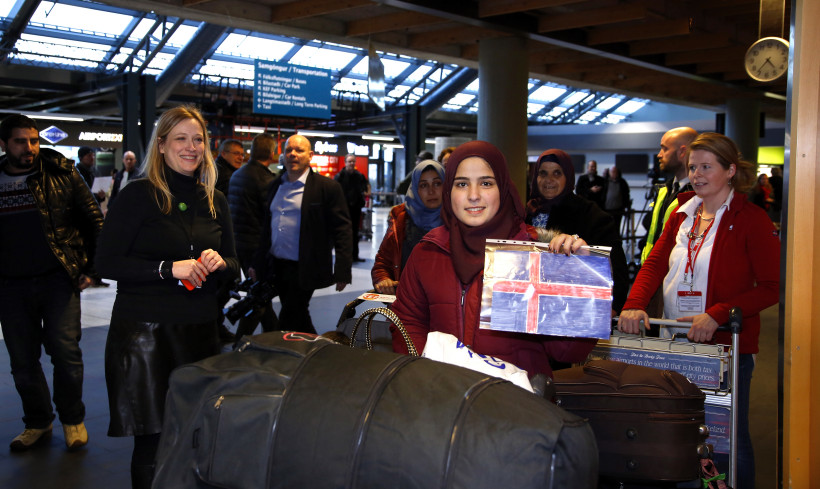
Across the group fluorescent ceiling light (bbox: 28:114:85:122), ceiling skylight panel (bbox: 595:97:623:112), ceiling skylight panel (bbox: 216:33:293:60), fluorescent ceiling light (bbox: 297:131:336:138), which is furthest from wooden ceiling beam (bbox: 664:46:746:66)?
ceiling skylight panel (bbox: 595:97:623:112)

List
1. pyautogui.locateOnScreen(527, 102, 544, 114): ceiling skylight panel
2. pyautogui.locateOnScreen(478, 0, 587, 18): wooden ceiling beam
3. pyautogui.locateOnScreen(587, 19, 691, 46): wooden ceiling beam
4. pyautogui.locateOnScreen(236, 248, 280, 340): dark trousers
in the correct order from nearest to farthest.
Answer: pyautogui.locateOnScreen(236, 248, 280, 340): dark trousers, pyautogui.locateOnScreen(478, 0, 587, 18): wooden ceiling beam, pyautogui.locateOnScreen(587, 19, 691, 46): wooden ceiling beam, pyautogui.locateOnScreen(527, 102, 544, 114): ceiling skylight panel

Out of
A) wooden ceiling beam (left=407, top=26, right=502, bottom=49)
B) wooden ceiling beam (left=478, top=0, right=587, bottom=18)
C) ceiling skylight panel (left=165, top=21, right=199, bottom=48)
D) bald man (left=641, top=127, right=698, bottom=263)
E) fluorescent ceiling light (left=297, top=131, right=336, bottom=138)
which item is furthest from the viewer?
fluorescent ceiling light (left=297, top=131, right=336, bottom=138)

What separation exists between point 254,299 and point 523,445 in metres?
3.96

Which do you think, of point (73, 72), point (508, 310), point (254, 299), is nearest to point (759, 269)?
point (508, 310)

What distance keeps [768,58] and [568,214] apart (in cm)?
517

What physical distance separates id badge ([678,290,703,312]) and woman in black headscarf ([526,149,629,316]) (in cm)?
54

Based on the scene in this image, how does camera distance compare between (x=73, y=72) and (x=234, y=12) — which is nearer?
(x=234, y=12)

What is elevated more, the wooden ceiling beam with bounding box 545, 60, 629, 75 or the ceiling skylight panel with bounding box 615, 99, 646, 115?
the ceiling skylight panel with bounding box 615, 99, 646, 115

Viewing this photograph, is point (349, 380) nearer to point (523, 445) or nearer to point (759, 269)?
point (523, 445)

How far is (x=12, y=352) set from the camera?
3713mm

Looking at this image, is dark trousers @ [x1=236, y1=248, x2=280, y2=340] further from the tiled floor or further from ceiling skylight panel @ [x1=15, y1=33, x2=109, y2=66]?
ceiling skylight panel @ [x1=15, y1=33, x2=109, y2=66]

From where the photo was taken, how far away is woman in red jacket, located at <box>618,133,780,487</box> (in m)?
2.75

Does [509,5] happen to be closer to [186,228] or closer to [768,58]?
[768,58]

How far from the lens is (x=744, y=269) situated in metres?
2.81
